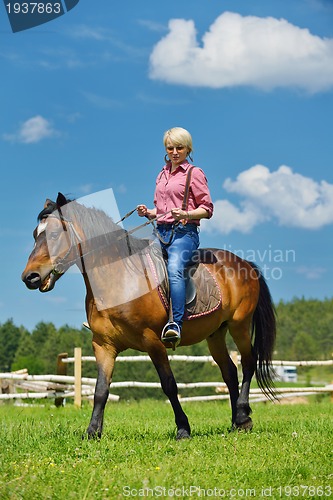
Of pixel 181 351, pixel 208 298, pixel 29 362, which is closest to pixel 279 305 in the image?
pixel 181 351

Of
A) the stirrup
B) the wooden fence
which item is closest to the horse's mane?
the stirrup

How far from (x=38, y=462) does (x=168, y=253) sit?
2435mm

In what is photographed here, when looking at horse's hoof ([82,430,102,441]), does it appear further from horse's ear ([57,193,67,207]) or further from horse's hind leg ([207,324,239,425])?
horse's ear ([57,193,67,207])

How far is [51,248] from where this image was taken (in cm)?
616

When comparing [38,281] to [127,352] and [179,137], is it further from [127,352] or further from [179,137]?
[127,352]

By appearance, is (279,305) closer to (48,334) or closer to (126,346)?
(48,334)

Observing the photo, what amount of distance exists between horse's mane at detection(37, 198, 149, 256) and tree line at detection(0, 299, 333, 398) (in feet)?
151

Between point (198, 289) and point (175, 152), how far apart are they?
1458 millimetres

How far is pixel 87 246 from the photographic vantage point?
252 inches

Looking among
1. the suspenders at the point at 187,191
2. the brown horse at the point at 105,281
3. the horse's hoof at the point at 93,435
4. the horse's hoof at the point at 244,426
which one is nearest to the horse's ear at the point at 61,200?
the brown horse at the point at 105,281

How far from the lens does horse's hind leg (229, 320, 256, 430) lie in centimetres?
729

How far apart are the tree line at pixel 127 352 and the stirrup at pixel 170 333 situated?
46.0m

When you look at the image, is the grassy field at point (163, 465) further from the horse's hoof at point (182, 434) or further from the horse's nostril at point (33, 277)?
the horse's nostril at point (33, 277)

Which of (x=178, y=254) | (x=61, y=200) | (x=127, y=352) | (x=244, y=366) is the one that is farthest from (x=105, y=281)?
(x=127, y=352)
